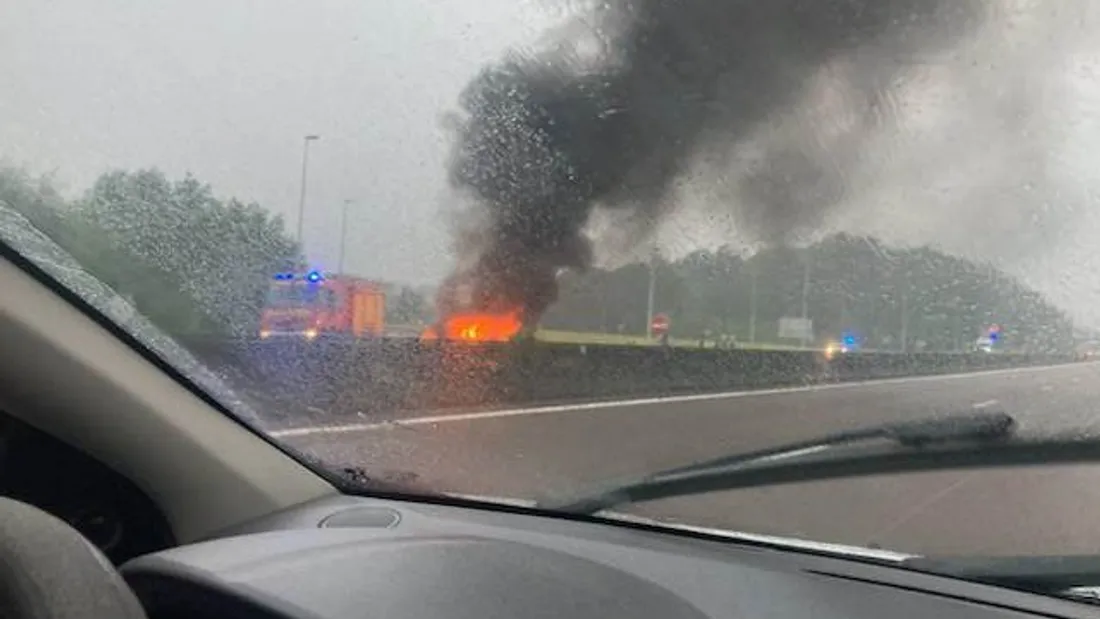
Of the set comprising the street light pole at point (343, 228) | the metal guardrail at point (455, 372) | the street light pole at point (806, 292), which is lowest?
the metal guardrail at point (455, 372)

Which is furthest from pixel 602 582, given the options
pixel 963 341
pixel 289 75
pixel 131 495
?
pixel 289 75

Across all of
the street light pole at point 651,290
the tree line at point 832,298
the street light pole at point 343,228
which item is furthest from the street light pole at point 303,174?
the street light pole at point 651,290

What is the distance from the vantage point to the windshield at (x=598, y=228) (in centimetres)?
317

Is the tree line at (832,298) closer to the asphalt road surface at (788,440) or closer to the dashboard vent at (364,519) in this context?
the asphalt road surface at (788,440)

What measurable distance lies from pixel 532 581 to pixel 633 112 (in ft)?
5.19

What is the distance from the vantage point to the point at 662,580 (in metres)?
2.89

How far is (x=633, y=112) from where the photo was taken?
3701mm

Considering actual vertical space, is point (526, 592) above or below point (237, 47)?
below

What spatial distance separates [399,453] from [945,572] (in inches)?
74.6

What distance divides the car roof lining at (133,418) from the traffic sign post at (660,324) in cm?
127

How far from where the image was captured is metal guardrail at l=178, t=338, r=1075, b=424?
4.08 metres

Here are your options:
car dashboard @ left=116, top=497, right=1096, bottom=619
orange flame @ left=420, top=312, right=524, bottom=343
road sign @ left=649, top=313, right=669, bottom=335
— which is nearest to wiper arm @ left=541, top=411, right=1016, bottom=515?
car dashboard @ left=116, top=497, right=1096, bottom=619

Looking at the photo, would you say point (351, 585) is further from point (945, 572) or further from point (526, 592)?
point (945, 572)

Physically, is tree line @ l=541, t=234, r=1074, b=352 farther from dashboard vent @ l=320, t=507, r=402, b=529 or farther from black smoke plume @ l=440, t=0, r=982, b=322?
dashboard vent @ l=320, t=507, r=402, b=529
